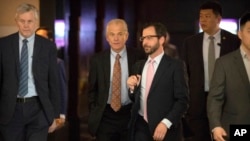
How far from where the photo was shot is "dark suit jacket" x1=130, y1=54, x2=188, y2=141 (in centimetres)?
400

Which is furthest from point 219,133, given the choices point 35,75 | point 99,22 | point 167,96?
point 99,22

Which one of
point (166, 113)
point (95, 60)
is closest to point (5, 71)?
point (95, 60)

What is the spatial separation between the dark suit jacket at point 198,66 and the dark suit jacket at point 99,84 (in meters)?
0.77

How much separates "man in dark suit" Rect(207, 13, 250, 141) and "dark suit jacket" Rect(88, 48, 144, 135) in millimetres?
984

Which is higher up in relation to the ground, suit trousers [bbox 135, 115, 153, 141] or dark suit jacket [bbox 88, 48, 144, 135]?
dark suit jacket [bbox 88, 48, 144, 135]

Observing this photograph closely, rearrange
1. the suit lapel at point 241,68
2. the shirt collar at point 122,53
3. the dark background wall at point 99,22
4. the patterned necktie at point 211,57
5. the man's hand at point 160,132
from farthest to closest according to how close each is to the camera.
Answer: the dark background wall at point 99,22, the patterned necktie at point 211,57, the shirt collar at point 122,53, the man's hand at point 160,132, the suit lapel at point 241,68

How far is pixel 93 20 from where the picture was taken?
28.0 feet

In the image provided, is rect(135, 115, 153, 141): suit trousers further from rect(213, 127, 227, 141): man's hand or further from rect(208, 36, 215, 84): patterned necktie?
rect(208, 36, 215, 84): patterned necktie

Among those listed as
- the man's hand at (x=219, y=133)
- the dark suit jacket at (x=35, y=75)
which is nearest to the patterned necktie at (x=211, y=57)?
the man's hand at (x=219, y=133)

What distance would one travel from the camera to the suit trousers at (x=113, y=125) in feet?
14.5

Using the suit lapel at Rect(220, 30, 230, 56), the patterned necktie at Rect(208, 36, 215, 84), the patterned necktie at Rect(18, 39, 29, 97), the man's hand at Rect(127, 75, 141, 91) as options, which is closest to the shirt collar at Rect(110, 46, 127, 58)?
the man's hand at Rect(127, 75, 141, 91)

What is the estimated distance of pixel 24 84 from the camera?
402cm

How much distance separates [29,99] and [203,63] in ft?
6.13

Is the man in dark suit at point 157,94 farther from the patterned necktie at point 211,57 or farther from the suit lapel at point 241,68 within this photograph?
the patterned necktie at point 211,57
